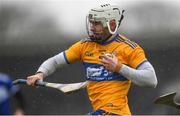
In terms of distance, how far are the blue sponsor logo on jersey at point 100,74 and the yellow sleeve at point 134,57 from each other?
0.15 meters

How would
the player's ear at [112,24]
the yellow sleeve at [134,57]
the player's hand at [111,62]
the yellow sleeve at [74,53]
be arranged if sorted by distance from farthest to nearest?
the yellow sleeve at [74,53] < the player's ear at [112,24] < the yellow sleeve at [134,57] < the player's hand at [111,62]

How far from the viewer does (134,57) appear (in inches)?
401

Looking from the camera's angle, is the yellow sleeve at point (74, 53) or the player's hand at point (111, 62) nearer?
the player's hand at point (111, 62)

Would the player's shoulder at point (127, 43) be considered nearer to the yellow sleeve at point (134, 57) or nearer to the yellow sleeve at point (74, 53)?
the yellow sleeve at point (134, 57)

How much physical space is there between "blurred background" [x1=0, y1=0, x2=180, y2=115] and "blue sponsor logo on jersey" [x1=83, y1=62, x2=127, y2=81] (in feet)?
22.4

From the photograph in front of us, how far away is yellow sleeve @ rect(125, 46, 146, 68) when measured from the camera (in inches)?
400

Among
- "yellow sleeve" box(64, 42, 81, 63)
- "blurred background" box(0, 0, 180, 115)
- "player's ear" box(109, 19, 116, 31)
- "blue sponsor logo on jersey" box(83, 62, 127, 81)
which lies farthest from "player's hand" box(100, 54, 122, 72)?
"blurred background" box(0, 0, 180, 115)

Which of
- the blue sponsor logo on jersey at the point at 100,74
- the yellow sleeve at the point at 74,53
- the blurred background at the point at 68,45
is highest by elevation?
the yellow sleeve at the point at 74,53

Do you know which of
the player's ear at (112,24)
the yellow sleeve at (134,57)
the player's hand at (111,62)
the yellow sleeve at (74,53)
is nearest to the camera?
Result: the player's hand at (111,62)

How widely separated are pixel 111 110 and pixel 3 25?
951 cm

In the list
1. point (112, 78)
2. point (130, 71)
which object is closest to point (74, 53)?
point (112, 78)

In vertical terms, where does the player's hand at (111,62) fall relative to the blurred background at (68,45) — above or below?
above

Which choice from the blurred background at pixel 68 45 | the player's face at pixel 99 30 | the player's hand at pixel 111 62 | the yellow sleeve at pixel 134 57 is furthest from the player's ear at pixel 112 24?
the blurred background at pixel 68 45

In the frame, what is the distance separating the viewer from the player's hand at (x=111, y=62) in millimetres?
10008
